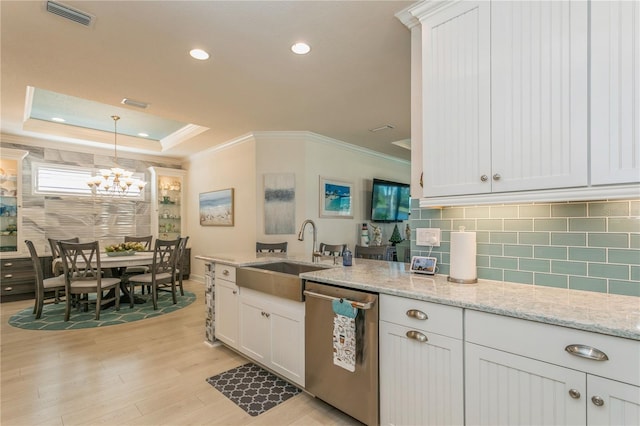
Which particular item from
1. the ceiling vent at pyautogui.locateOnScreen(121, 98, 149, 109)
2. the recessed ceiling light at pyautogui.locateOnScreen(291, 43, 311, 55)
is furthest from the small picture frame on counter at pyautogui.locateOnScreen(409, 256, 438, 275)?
the ceiling vent at pyautogui.locateOnScreen(121, 98, 149, 109)

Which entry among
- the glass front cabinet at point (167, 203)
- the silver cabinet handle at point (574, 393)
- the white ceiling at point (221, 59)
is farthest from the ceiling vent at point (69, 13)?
the glass front cabinet at point (167, 203)

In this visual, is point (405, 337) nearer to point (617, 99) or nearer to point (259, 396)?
point (259, 396)

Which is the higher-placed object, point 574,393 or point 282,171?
point 282,171

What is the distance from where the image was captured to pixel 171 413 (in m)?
2.10

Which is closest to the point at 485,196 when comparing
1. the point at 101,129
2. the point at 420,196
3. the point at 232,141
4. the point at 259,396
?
the point at 420,196

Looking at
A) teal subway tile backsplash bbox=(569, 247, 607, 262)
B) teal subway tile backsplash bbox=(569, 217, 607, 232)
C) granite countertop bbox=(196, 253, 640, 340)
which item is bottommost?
granite countertop bbox=(196, 253, 640, 340)

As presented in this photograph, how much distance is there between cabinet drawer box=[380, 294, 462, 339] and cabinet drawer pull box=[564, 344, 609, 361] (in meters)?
0.41

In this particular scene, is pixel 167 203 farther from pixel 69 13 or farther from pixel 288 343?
pixel 288 343

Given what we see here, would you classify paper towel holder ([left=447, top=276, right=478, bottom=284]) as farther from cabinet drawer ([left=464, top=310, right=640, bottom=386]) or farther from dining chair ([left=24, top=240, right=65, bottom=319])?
dining chair ([left=24, top=240, right=65, bottom=319])

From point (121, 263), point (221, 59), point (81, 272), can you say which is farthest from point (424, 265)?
point (81, 272)

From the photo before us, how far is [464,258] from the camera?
1.87m

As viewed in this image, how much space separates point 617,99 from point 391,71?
1990mm

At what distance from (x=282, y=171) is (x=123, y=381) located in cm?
344

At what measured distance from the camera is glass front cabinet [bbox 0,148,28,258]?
514cm
